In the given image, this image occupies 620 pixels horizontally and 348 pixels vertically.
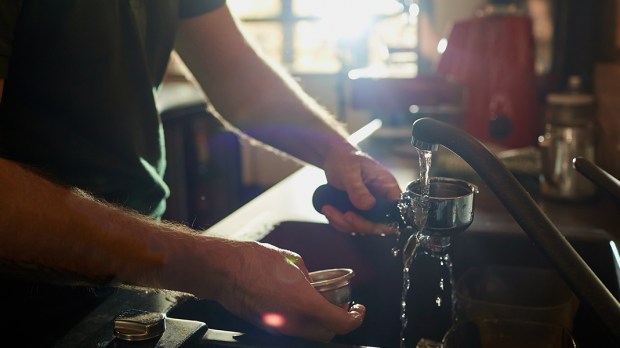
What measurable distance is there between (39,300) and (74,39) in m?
0.43

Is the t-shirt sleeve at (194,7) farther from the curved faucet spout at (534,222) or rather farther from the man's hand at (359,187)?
the curved faucet spout at (534,222)

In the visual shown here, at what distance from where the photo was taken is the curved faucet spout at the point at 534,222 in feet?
1.53

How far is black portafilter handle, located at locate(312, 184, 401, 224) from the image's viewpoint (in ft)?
3.23

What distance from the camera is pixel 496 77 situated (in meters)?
2.00

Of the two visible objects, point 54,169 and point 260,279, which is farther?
point 54,169

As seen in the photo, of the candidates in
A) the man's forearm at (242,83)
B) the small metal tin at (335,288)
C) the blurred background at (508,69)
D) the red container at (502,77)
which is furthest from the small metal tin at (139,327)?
the red container at (502,77)

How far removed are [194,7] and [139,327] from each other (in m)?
0.83

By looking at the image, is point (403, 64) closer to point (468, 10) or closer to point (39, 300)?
point (468, 10)

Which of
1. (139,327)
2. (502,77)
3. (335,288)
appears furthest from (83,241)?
(502,77)

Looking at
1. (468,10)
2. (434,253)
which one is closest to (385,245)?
(434,253)

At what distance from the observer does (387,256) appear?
112 cm

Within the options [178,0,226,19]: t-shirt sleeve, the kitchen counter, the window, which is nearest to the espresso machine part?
the kitchen counter

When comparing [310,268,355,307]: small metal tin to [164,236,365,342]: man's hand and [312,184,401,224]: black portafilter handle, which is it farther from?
[312,184,401,224]: black portafilter handle

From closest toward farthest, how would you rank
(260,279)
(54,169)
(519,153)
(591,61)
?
(260,279) → (54,169) → (519,153) → (591,61)
